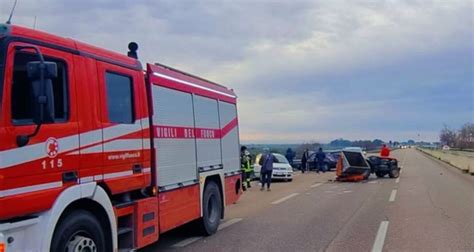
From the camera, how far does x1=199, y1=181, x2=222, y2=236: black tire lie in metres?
10.2

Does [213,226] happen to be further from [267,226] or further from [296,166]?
[296,166]

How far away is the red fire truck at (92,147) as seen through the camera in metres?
5.22

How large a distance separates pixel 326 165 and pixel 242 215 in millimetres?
24751

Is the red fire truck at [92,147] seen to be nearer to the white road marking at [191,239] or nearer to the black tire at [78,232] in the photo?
the black tire at [78,232]

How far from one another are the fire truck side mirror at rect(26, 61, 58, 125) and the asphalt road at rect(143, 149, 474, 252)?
172 inches

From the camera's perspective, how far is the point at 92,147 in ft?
21.1

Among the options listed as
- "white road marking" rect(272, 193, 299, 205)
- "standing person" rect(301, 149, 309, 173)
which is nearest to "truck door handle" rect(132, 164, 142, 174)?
"white road marking" rect(272, 193, 299, 205)

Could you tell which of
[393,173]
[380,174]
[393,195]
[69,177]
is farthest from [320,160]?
[69,177]

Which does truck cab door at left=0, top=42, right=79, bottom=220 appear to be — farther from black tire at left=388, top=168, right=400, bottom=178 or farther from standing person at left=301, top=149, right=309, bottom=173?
standing person at left=301, top=149, right=309, bottom=173

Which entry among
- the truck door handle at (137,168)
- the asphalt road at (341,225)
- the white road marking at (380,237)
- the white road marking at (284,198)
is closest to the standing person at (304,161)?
the white road marking at (284,198)

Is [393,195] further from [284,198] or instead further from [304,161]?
[304,161]

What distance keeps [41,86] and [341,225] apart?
7979mm

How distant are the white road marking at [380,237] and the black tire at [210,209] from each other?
302cm

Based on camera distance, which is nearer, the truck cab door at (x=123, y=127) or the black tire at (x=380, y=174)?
the truck cab door at (x=123, y=127)
